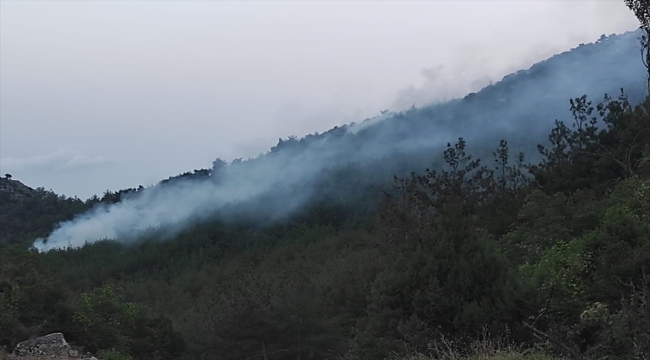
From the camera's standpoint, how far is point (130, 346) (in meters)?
24.3

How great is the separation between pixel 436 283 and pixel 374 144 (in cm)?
8746

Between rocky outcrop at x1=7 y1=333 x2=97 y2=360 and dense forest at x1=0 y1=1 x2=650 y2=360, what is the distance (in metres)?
1.05

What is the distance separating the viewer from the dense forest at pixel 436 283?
9.84 m

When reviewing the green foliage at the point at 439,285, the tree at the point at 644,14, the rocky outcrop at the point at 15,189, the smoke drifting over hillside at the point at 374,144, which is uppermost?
the rocky outcrop at the point at 15,189

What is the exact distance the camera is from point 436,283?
1064cm

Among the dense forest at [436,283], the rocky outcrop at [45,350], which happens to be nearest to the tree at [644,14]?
the dense forest at [436,283]

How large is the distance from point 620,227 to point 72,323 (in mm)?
16786

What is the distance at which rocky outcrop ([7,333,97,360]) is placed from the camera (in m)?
15.5

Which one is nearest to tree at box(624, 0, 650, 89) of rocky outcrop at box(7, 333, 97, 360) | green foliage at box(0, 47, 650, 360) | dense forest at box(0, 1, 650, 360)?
dense forest at box(0, 1, 650, 360)

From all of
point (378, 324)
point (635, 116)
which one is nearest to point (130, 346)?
point (378, 324)

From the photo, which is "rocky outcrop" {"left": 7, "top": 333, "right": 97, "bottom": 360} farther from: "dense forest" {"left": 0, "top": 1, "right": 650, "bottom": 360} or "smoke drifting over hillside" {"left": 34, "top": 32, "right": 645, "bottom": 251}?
"smoke drifting over hillside" {"left": 34, "top": 32, "right": 645, "bottom": 251}

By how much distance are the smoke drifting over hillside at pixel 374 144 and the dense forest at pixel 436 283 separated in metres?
11.7

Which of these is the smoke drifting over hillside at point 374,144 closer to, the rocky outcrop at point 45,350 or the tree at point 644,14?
the tree at point 644,14

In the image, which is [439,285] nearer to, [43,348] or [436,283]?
[436,283]
